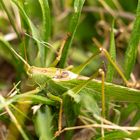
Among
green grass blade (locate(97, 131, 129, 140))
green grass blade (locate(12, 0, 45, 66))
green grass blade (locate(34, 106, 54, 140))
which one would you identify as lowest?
green grass blade (locate(97, 131, 129, 140))

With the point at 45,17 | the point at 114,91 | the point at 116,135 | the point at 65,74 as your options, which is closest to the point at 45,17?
the point at 45,17

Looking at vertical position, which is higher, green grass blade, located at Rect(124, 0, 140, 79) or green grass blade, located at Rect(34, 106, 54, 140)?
green grass blade, located at Rect(124, 0, 140, 79)

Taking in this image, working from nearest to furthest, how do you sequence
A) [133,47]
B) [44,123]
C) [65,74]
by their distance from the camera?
[44,123]
[65,74]
[133,47]

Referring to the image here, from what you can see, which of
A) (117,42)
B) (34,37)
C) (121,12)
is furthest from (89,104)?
(121,12)

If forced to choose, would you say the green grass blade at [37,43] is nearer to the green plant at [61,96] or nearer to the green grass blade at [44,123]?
the green plant at [61,96]

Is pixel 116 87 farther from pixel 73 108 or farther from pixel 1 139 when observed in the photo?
pixel 1 139

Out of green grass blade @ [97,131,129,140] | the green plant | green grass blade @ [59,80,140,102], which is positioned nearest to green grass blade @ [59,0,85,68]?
the green plant

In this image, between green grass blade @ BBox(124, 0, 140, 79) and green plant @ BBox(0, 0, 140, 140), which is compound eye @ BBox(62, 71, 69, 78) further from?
green grass blade @ BBox(124, 0, 140, 79)

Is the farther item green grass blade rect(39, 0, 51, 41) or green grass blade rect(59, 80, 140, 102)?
green grass blade rect(39, 0, 51, 41)

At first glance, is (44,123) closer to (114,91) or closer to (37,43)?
(114,91)
